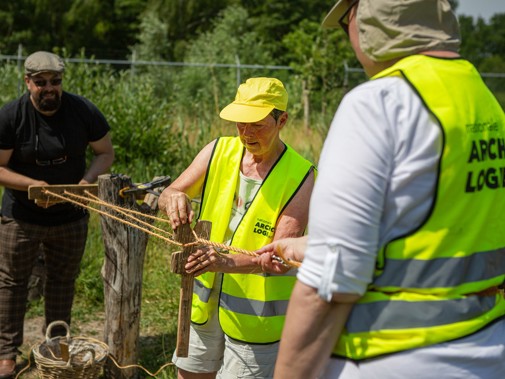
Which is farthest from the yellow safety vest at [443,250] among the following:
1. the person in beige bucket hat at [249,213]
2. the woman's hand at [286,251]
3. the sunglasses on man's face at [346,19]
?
the person in beige bucket hat at [249,213]

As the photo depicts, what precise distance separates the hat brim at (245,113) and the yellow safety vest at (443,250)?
1.47m

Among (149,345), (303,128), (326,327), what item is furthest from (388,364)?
(303,128)

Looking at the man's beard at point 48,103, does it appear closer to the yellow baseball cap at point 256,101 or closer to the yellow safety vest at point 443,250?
the yellow baseball cap at point 256,101

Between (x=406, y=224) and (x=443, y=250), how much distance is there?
106 mm

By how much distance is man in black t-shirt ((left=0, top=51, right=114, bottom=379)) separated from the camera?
4727 millimetres

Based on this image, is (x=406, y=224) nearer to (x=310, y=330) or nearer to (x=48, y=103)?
(x=310, y=330)

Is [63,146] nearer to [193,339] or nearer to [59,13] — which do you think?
[193,339]

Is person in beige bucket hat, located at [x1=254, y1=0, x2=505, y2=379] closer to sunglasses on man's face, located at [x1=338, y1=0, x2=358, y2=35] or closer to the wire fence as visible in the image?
sunglasses on man's face, located at [x1=338, y1=0, x2=358, y2=35]

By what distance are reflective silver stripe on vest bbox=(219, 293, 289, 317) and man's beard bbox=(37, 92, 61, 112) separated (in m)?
2.24

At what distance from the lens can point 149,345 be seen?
5.41 m

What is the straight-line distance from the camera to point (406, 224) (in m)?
1.62

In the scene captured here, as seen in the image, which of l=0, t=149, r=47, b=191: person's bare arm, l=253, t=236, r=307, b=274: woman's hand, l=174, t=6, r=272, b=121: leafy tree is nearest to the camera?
l=253, t=236, r=307, b=274: woman's hand

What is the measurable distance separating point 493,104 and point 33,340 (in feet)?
14.9

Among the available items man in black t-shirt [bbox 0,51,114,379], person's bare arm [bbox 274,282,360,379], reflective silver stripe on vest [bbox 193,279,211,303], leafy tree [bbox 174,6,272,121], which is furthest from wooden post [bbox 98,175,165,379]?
leafy tree [bbox 174,6,272,121]
